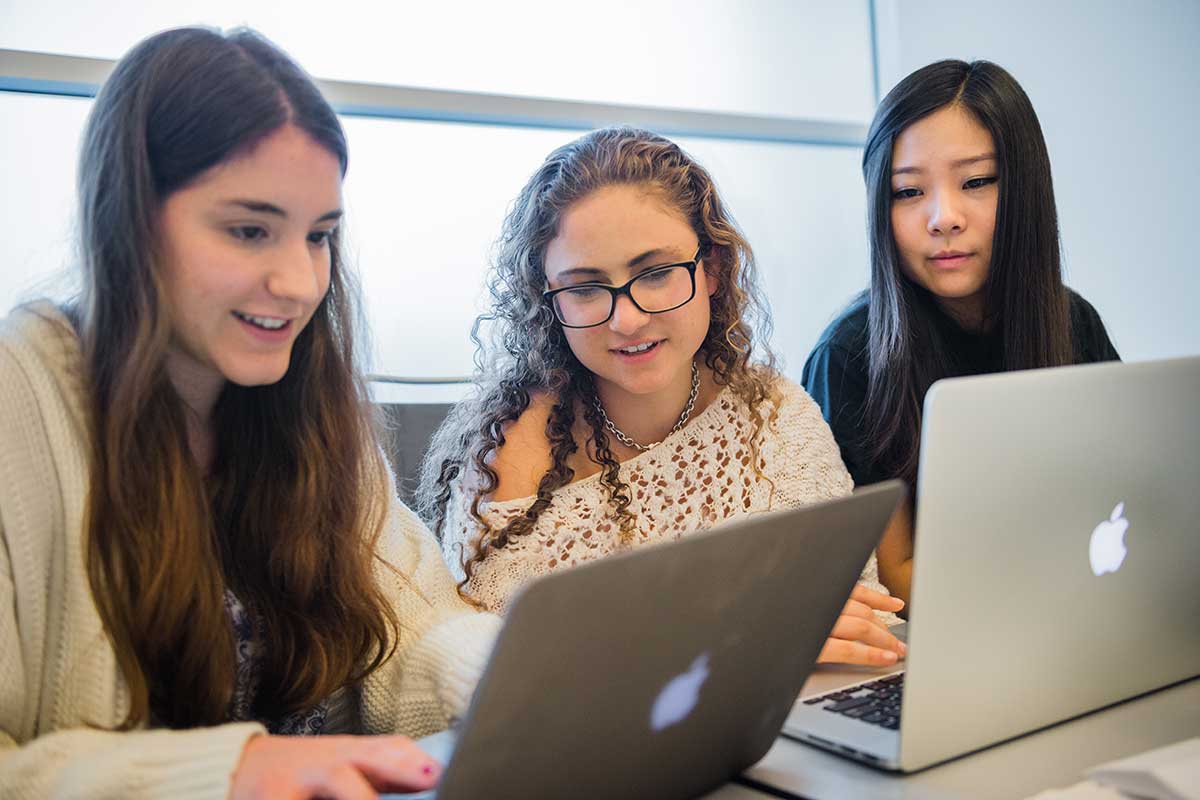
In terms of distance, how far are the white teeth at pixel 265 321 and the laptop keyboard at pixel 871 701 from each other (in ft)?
2.12

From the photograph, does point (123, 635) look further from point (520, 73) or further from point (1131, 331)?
point (1131, 331)

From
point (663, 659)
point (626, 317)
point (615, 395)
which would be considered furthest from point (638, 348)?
point (663, 659)

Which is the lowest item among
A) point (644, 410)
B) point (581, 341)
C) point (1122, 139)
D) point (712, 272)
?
point (644, 410)

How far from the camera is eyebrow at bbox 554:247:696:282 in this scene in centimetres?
160

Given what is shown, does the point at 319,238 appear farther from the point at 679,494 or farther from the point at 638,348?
the point at 679,494

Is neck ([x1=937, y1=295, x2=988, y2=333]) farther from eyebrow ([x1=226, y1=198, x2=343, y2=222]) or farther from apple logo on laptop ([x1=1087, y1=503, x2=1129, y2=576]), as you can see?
eyebrow ([x1=226, y1=198, x2=343, y2=222])

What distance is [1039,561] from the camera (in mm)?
906

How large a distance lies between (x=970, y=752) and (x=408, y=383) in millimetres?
1368

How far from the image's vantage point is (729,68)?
320cm

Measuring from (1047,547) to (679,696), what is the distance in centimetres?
34

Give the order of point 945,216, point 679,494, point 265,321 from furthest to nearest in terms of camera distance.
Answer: point 945,216 < point 679,494 < point 265,321

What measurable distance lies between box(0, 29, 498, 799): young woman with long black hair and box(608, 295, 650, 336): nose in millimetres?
470

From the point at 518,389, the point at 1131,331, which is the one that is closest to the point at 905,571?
the point at 518,389

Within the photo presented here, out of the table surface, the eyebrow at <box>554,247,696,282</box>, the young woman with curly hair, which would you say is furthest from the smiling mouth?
the table surface
